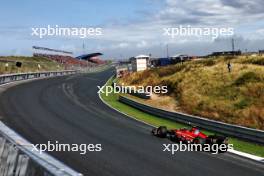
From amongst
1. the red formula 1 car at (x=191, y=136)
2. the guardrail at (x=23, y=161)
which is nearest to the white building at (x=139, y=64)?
the red formula 1 car at (x=191, y=136)

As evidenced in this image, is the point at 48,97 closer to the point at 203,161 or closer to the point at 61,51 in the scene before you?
the point at 203,161

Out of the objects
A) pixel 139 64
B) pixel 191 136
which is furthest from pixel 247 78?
pixel 139 64

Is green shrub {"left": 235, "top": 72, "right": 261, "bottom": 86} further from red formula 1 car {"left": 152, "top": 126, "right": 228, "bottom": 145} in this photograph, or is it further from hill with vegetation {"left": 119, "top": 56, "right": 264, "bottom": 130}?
red formula 1 car {"left": 152, "top": 126, "right": 228, "bottom": 145}

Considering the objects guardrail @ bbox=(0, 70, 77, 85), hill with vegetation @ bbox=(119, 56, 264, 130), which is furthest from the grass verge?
guardrail @ bbox=(0, 70, 77, 85)

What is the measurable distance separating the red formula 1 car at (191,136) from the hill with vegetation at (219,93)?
28.4 ft

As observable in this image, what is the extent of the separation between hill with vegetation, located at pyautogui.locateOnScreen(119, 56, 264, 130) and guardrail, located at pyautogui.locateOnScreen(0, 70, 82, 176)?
63.6 ft

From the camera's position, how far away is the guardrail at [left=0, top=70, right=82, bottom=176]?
20.7 ft

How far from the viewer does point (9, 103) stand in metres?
26.8

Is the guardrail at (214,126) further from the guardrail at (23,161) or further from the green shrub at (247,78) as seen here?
the guardrail at (23,161)

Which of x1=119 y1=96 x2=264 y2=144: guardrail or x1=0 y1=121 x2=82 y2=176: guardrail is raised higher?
x1=0 y1=121 x2=82 y2=176: guardrail

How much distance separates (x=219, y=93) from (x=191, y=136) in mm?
18890

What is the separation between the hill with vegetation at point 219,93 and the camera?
29.5 m

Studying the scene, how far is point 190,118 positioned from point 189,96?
12282 millimetres

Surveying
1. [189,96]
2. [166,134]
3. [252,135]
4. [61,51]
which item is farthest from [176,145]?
[61,51]
